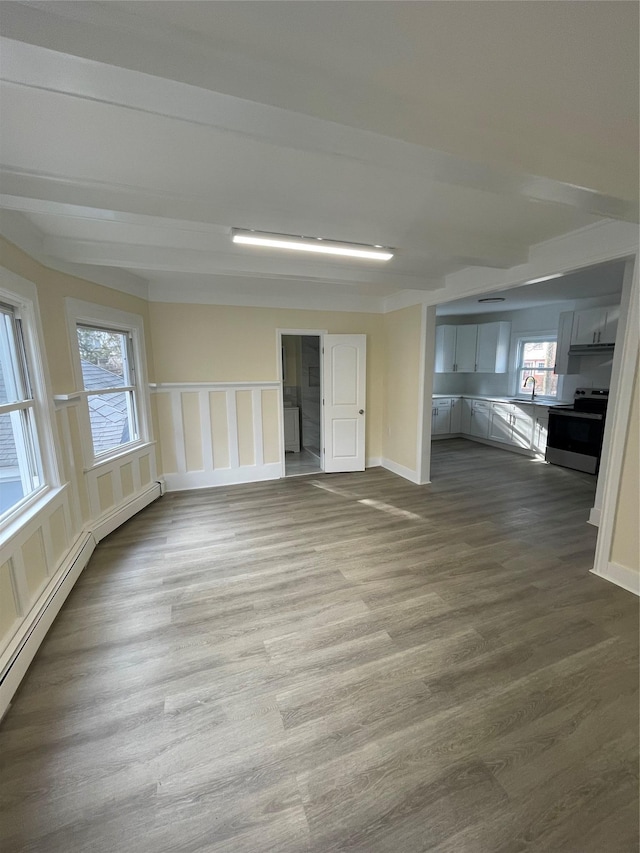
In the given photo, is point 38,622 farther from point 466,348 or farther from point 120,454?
point 466,348

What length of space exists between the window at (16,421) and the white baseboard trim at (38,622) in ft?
1.94

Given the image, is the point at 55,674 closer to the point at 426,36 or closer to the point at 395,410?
→ the point at 426,36

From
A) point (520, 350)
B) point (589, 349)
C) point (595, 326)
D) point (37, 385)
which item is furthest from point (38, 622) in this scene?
point (520, 350)

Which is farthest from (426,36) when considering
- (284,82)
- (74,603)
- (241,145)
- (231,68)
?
(74,603)

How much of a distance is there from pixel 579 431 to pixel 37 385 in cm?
616

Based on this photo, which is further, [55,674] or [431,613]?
[431,613]

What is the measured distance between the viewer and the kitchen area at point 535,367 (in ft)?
15.4

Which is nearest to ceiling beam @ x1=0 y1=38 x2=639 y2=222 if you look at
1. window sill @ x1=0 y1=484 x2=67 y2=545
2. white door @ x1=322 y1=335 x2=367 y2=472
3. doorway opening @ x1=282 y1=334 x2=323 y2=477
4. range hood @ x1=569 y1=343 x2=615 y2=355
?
window sill @ x1=0 y1=484 x2=67 y2=545

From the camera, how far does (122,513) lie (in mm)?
3406

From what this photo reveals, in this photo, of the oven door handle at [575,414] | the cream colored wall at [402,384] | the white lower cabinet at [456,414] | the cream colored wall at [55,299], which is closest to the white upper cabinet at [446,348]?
the white lower cabinet at [456,414]

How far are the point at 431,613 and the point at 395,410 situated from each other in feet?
10.5

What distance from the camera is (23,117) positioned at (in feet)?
4.24

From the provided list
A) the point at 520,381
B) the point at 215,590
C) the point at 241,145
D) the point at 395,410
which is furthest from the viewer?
the point at 520,381

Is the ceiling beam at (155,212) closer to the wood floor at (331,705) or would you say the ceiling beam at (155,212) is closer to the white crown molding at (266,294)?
the white crown molding at (266,294)
